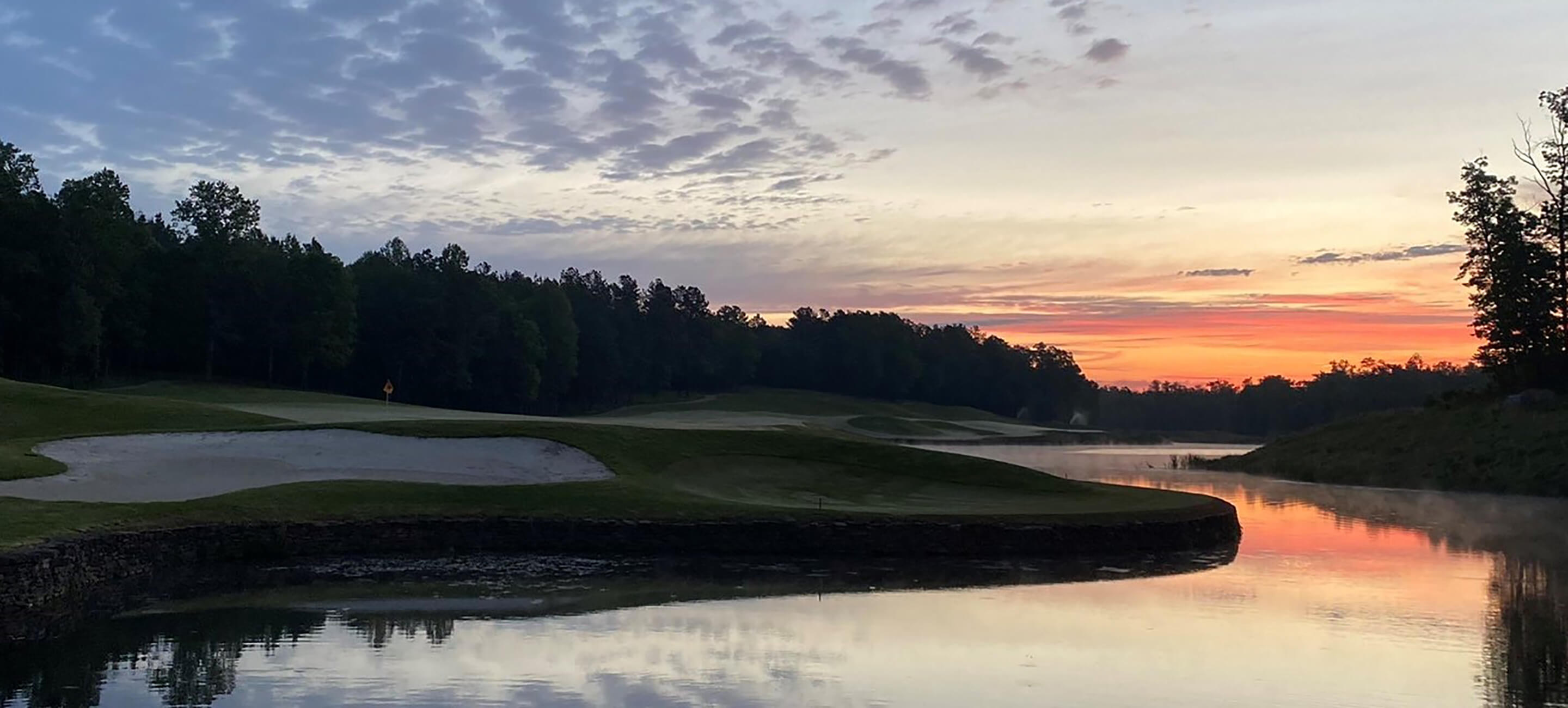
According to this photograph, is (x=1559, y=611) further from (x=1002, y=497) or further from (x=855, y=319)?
(x=855, y=319)

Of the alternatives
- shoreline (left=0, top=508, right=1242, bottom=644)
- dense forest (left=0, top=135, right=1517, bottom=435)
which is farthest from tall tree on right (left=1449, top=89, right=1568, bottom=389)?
→ shoreline (left=0, top=508, right=1242, bottom=644)

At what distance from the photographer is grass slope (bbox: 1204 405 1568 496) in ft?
126

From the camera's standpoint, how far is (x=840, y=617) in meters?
14.7

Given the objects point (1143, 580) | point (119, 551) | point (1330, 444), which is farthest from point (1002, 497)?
point (1330, 444)

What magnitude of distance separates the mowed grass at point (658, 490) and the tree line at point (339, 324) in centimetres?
2654

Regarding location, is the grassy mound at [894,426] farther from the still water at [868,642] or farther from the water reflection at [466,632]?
the still water at [868,642]

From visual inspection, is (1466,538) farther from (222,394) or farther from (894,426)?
(894,426)

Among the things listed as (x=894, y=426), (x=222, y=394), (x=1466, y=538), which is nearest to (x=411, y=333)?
(x=222, y=394)

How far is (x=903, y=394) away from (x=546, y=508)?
121 metres

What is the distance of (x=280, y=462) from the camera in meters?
24.2

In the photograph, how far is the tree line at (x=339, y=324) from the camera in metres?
57.1

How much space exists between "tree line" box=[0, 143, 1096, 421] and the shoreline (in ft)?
144

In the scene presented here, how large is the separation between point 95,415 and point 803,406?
82.3 metres

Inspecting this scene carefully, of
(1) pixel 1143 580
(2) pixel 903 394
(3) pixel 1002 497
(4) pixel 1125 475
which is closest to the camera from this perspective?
(1) pixel 1143 580
